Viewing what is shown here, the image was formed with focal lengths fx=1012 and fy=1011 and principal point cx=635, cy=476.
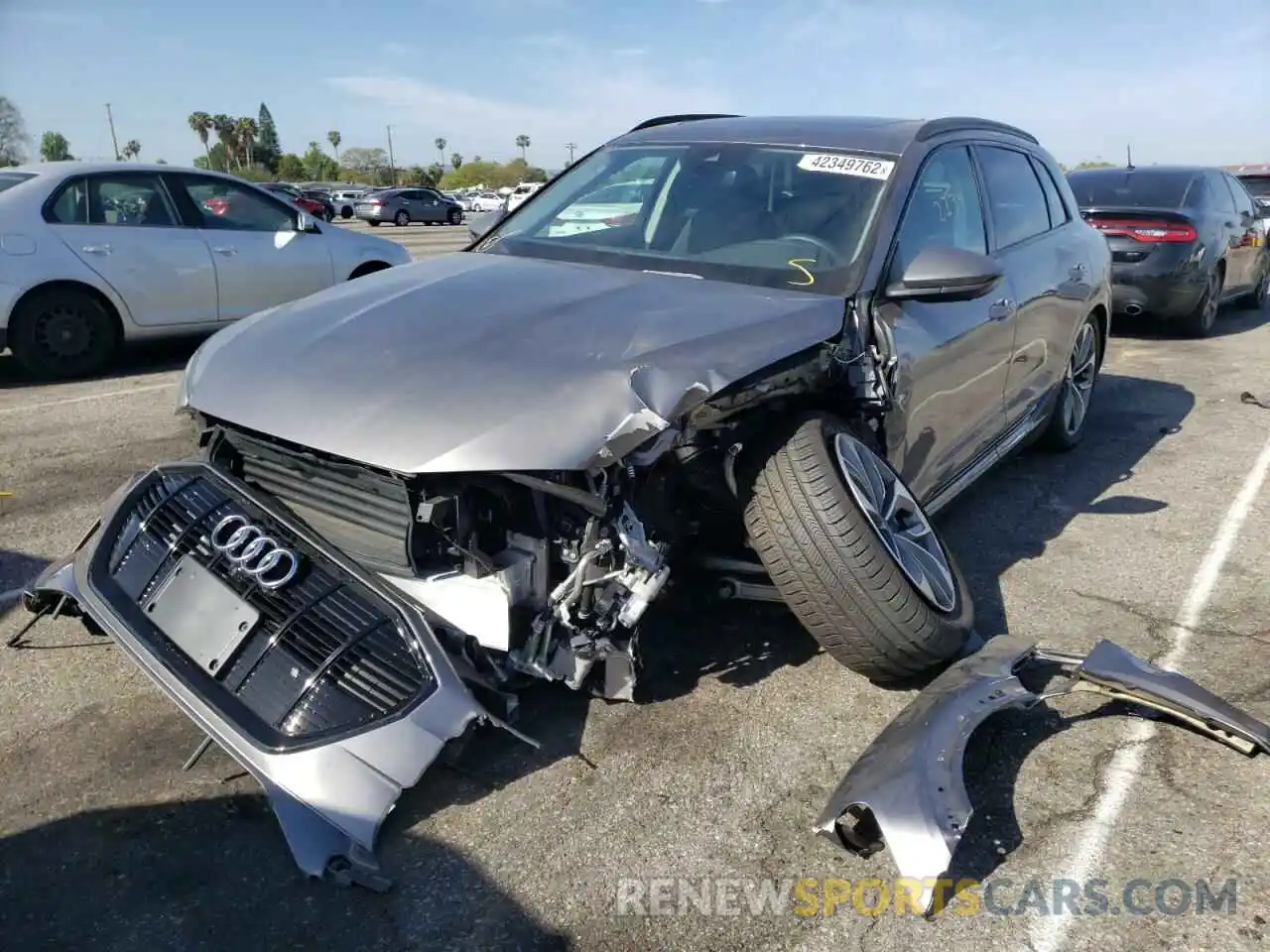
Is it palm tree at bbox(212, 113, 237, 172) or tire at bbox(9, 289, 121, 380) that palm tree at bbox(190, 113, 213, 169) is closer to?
palm tree at bbox(212, 113, 237, 172)

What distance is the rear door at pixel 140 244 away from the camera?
7379mm

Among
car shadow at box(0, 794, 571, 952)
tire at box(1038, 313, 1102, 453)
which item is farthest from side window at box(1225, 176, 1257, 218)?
car shadow at box(0, 794, 571, 952)

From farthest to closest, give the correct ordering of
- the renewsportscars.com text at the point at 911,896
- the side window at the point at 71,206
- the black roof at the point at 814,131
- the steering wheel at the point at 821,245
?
1. the side window at the point at 71,206
2. the black roof at the point at 814,131
3. the steering wheel at the point at 821,245
4. the renewsportscars.com text at the point at 911,896

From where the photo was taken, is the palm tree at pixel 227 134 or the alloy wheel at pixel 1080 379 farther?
the palm tree at pixel 227 134

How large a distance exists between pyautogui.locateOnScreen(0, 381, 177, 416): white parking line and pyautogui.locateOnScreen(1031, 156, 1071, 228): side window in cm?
582

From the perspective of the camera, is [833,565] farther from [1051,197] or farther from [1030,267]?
[1051,197]

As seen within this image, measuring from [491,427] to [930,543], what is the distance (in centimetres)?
168

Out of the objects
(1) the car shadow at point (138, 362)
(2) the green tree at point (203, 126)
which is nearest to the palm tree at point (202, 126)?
(2) the green tree at point (203, 126)

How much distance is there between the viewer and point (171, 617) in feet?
8.94

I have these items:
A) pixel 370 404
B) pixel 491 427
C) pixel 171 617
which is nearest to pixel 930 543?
pixel 491 427

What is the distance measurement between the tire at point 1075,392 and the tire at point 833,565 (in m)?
3.01

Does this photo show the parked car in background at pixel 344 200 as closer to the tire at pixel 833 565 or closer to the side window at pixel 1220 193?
the side window at pixel 1220 193

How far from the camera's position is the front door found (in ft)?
26.3

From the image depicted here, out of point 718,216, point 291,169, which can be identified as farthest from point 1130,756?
point 291,169
